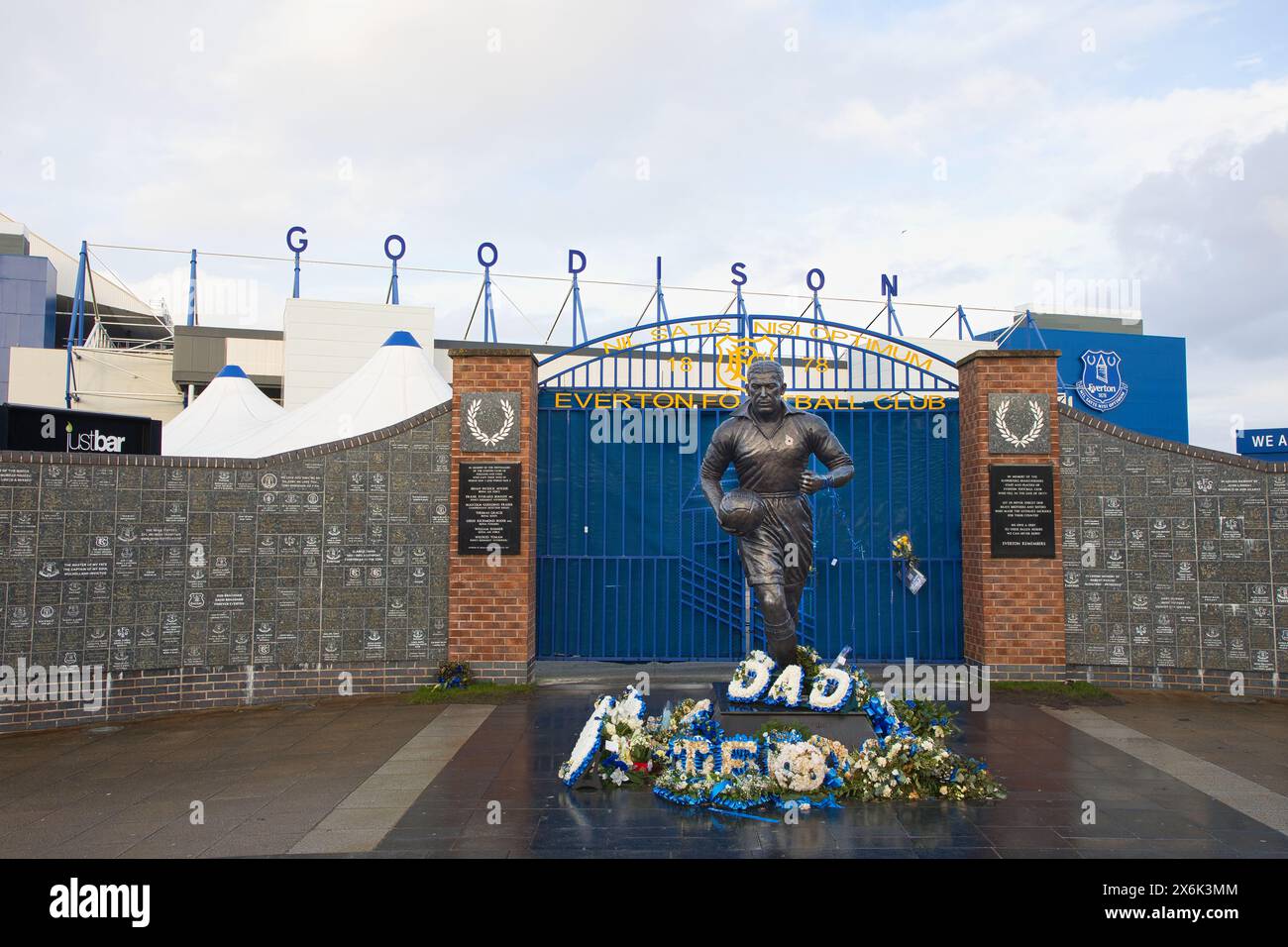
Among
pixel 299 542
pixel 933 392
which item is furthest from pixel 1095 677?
pixel 299 542

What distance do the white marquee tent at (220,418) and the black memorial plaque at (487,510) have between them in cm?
848

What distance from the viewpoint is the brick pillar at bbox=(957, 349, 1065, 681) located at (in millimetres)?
8445

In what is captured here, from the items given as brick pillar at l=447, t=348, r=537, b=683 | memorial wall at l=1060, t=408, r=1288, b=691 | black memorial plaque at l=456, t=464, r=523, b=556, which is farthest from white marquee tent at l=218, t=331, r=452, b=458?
memorial wall at l=1060, t=408, r=1288, b=691

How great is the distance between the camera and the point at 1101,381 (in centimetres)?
2394

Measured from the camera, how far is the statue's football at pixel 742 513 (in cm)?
579

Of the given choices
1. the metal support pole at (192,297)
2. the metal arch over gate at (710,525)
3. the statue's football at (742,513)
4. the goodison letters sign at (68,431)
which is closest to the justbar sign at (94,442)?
the goodison letters sign at (68,431)

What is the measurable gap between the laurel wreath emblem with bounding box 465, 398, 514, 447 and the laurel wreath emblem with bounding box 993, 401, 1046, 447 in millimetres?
4686

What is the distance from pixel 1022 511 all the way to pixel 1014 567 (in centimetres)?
54

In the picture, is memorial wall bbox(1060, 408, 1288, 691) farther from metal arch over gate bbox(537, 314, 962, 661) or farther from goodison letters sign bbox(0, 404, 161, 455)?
goodison letters sign bbox(0, 404, 161, 455)

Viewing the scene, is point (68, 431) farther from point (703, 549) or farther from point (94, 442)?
point (703, 549)

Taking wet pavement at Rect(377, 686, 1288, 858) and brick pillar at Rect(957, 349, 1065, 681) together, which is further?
brick pillar at Rect(957, 349, 1065, 681)

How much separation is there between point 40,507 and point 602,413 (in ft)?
16.5

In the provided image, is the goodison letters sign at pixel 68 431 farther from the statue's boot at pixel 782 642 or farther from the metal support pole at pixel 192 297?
the metal support pole at pixel 192 297

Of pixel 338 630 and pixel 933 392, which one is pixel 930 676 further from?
pixel 338 630
